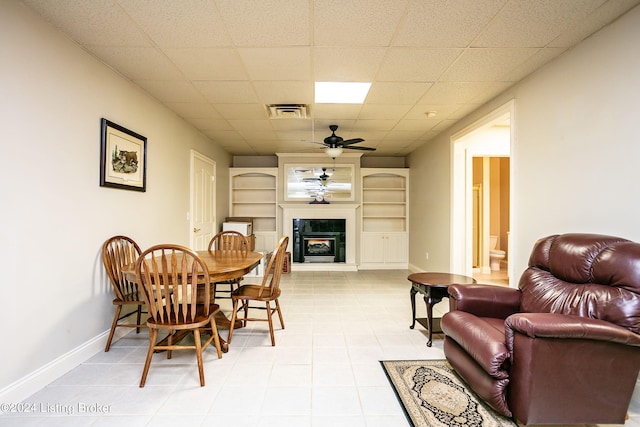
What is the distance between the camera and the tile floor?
1671 mm

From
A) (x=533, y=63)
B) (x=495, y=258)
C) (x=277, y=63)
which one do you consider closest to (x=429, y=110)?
(x=533, y=63)

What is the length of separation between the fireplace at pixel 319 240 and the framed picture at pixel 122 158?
350 centimetres

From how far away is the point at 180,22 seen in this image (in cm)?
202

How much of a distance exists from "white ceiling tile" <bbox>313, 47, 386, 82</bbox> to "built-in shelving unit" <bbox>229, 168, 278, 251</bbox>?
3796 millimetres

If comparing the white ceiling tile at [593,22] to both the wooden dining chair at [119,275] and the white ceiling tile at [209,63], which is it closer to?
the white ceiling tile at [209,63]

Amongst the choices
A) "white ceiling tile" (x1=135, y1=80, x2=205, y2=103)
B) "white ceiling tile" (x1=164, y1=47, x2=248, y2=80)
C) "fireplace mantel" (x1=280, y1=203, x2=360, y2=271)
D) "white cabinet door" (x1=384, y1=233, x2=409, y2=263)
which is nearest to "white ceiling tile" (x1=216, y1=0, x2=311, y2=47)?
"white ceiling tile" (x1=164, y1=47, x2=248, y2=80)

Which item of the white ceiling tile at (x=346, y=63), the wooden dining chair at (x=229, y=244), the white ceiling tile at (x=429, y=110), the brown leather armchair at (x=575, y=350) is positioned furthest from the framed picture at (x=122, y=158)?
the white ceiling tile at (x=429, y=110)

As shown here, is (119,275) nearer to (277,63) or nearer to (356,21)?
(277,63)

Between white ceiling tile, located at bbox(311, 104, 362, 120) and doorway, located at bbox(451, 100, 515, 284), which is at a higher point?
white ceiling tile, located at bbox(311, 104, 362, 120)

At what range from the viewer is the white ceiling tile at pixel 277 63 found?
7.80 ft

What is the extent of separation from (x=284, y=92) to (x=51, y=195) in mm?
2235

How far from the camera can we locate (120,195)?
2.78 m

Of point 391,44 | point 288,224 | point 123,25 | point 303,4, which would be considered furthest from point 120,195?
point 288,224

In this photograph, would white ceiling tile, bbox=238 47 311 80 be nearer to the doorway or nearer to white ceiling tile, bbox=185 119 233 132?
white ceiling tile, bbox=185 119 233 132
